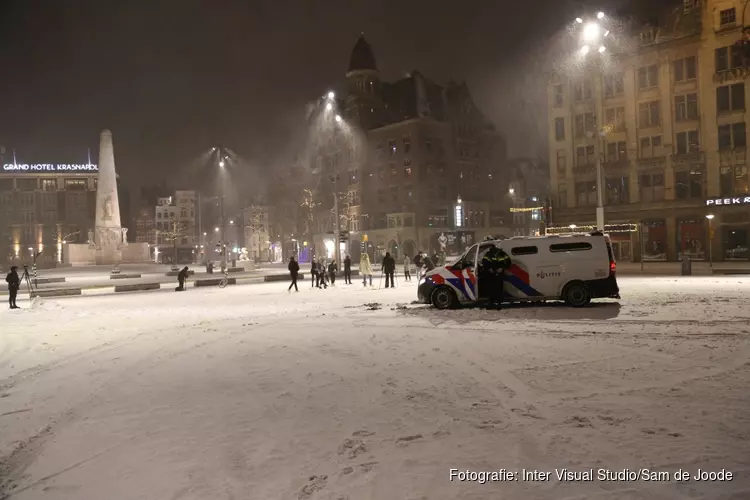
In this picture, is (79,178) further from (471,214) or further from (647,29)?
(647,29)

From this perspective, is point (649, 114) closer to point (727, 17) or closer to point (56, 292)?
point (727, 17)

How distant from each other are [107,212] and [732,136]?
6310cm

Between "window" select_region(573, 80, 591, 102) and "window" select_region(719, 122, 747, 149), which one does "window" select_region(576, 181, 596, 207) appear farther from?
"window" select_region(719, 122, 747, 149)

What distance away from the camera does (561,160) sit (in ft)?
176

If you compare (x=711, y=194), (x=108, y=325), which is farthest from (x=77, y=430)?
(x=711, y=194)

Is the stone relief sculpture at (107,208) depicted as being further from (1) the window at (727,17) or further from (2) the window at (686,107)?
(1) the window at (727,17)

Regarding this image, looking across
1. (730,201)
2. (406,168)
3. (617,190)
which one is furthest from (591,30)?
(406,168)

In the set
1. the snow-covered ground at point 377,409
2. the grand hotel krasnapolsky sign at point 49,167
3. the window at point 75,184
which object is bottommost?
the snow-covered ground at point 377,409

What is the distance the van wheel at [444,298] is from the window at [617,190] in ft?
128

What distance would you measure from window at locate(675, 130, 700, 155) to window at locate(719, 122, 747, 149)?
1852 mm

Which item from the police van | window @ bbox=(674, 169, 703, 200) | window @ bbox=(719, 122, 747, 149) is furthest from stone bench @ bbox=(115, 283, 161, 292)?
window @ bbox=(719, 122, 747, 149)

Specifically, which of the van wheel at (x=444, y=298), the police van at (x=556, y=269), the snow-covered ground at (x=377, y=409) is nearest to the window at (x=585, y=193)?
the police van at (x=556, y=269)

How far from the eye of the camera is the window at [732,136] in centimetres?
4341

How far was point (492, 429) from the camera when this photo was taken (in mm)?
5848
